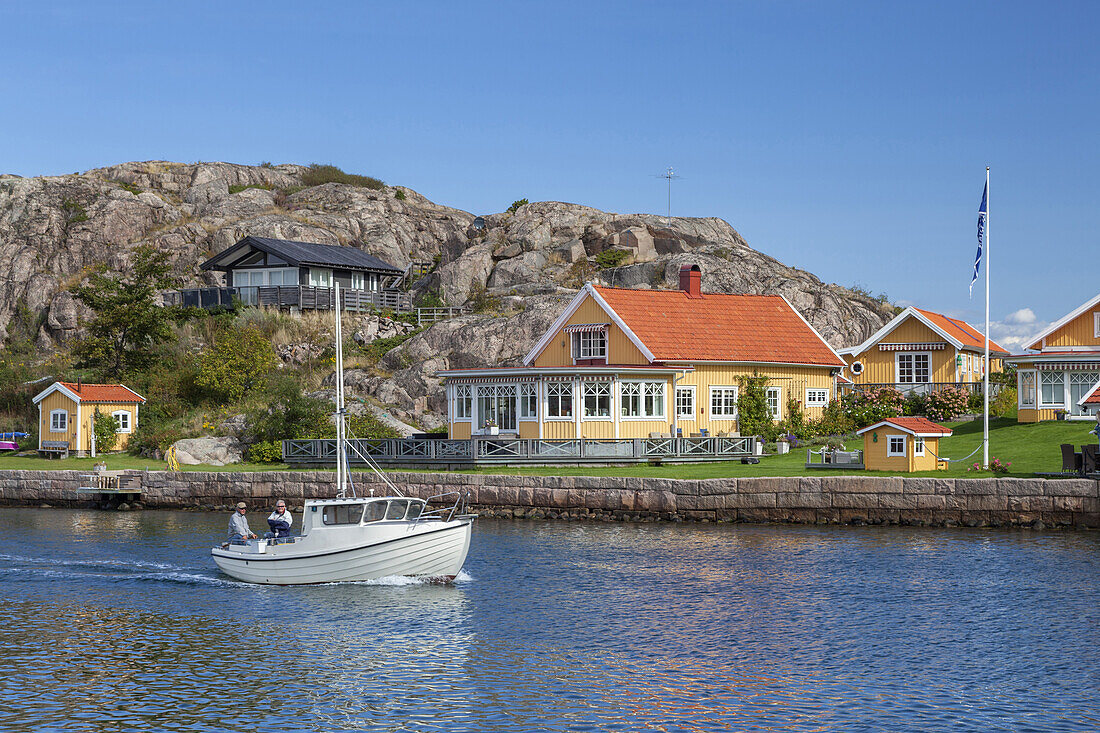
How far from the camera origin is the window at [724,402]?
54312mm

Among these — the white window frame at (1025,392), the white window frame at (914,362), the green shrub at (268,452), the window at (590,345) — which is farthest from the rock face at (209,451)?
the white window frame at (1025,392)

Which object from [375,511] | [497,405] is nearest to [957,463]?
[497,405]

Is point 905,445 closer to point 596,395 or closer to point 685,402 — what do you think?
point 685,402

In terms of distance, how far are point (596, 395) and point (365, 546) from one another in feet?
75.0

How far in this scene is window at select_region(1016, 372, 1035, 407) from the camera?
50562 mm

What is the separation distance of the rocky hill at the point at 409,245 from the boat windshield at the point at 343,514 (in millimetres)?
33954

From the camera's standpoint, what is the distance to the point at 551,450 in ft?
154

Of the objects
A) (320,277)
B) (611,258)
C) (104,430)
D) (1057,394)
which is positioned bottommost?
(104,430)

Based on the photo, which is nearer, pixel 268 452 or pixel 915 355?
pixel 268 452

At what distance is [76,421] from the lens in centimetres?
5806

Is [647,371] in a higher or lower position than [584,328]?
lower

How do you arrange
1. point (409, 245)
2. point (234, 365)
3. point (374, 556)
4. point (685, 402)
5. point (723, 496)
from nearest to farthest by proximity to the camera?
point (374, 556), point (723, 496), point (685, 402), point (234, 365), point (409, 245)

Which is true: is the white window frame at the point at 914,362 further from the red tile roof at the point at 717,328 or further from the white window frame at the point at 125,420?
the white window frame at the point at 125,420

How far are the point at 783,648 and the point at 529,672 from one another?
5204 millimetres
